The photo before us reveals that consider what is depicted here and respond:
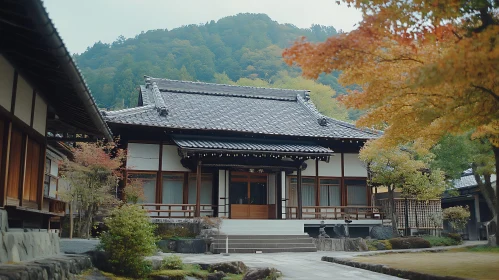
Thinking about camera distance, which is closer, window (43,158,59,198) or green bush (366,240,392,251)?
window (43,158,59,198)

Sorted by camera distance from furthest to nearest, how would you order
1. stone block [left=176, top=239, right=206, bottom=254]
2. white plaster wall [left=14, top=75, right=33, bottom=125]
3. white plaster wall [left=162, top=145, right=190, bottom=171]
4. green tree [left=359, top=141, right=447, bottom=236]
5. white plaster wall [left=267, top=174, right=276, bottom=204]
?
white plaster wall [left=267, top=174, right=276, bottom=204], white plaster wall [left=162, top=145, right=190, bottom=171], green tree [left=359, top=141, right=447, bottom=236], stone block [left=176, top=239, right=206, bottom=254], white plaster wall [left=14, top=75, right=33, bottom=125]

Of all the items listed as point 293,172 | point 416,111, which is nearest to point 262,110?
point 293,172

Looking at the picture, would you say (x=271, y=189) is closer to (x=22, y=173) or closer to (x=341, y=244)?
(x=341, y=244)

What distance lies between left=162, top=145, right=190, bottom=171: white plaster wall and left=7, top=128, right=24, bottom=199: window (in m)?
14.0

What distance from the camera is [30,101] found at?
9.05 meters

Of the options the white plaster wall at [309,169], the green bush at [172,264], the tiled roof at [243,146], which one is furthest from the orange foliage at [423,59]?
the white plaster wall at [309,169]

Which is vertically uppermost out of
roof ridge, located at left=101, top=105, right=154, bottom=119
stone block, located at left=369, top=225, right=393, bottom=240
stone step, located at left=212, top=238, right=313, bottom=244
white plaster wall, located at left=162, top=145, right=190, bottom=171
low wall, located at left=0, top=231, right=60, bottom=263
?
roof ridge, located at left=101, top=105, right=154, bottom=119

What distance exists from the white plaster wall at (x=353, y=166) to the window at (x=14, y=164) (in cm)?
1922

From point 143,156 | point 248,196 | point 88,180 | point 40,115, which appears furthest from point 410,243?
point 40,115

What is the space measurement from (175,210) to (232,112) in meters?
7.00

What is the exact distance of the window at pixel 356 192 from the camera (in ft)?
84.2

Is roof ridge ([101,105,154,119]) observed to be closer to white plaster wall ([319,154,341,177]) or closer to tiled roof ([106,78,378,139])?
tiled roof ([106,78,378,139])

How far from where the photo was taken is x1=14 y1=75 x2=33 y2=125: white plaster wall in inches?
327

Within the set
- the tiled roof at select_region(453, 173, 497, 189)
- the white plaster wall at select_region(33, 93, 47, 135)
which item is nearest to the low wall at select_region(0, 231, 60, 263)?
the white plaster wall at select_region(33, 93, 47, 135)
